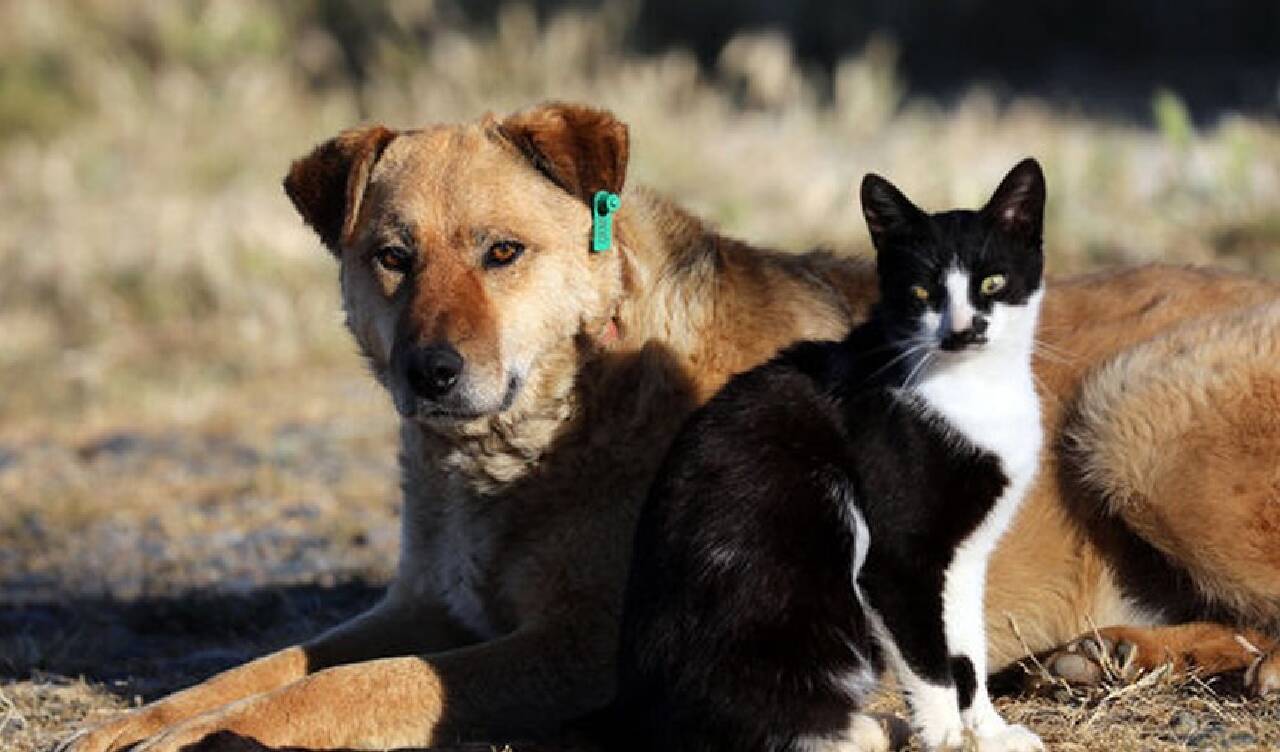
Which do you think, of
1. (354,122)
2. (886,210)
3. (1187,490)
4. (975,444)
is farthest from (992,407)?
(354,122)

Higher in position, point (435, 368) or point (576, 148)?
point (576, 148)

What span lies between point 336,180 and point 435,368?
814 millimetres

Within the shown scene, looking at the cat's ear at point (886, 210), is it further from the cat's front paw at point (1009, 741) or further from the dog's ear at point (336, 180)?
the dog's ear at point (336, 180)

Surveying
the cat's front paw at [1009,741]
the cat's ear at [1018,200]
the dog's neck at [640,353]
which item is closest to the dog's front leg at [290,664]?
the dog's neck at [640,353]

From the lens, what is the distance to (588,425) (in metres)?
4.85

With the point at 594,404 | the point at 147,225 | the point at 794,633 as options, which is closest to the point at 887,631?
the point at 794,633

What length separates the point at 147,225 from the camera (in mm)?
12734

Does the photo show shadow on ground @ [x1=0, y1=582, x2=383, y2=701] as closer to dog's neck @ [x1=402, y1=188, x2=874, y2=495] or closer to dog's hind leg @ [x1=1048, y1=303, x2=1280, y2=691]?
dog's neck @ [x1=402, y1=188, x2=874, y2=495]

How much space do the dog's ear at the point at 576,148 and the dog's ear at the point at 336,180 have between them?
37 cm

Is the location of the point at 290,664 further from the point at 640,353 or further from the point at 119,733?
the point at 640,353

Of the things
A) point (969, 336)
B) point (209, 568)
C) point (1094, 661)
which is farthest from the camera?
point (209, 568)

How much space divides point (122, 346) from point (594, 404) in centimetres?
728

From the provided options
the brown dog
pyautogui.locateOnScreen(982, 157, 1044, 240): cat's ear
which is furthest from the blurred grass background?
pyautogui.locateOnScreen(982, 157, 1044, 240): cat's ear

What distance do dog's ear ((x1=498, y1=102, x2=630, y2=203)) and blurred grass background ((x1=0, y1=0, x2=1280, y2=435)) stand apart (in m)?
5.47
